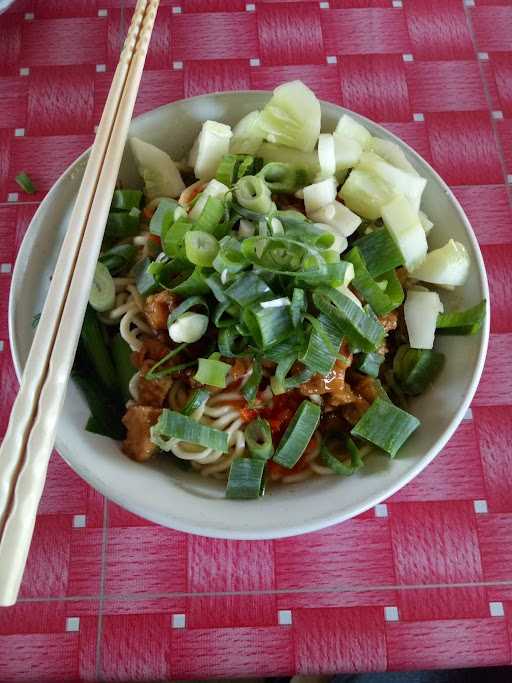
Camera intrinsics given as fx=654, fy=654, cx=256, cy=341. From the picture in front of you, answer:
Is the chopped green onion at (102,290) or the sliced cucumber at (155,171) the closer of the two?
→ the chopped green onion at (102,290)

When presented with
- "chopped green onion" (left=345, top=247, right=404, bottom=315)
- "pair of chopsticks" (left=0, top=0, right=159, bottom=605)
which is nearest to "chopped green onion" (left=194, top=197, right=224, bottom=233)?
"pair of chopsticks" (left=0, top=0, right=159, bottom=605)

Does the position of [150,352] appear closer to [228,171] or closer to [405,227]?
[228,171]

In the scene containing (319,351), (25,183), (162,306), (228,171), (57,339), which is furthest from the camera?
(25,183)

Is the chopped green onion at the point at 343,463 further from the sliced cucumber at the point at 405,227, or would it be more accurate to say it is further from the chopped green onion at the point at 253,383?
the sliced cucumber at the point at 405,227

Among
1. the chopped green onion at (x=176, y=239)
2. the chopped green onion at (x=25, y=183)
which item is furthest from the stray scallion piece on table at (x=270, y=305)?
the chopped green onion at (x=25, y=183)

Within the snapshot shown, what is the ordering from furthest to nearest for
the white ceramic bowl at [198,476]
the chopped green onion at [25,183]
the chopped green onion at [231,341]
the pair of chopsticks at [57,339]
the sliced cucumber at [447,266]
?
the chopped green onion at [25,183], the sliced cucumber at [447,266], the chopped green onion at [231,341], the white ceramic bowl at [198,476], the pair of chopsticks at [57,339]

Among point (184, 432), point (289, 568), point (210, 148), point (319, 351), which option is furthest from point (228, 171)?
point (289, 568)

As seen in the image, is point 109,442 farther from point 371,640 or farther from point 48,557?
point 371,640

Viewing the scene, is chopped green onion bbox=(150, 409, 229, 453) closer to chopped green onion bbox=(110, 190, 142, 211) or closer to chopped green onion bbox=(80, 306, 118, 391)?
chopped green onion bbox=(80, 306, 118, 391)
